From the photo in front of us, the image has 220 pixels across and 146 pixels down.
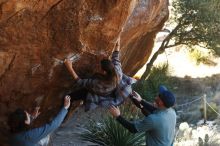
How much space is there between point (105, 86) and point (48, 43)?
4.16 feet

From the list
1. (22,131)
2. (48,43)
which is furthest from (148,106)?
(22,131)

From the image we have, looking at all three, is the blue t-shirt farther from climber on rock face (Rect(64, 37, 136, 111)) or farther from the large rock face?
the large rock face

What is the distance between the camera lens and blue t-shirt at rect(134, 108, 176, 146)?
6570 millimetres

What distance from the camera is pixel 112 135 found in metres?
9.62

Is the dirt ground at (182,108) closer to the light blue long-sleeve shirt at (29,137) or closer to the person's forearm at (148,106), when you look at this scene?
the person's forearm at (148,106)

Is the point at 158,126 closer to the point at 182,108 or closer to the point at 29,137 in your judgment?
the point at 29,137

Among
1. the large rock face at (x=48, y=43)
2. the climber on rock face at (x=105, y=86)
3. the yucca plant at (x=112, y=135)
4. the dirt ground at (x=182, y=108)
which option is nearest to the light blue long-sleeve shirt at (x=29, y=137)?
the large rock face at (x=48, y=43)

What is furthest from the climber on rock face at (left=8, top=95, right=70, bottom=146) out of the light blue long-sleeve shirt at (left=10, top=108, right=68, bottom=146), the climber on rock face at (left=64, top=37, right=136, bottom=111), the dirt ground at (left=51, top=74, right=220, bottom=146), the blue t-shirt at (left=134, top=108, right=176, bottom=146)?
the dirt ground at (left=51, top=74, right=220, bottom=146)

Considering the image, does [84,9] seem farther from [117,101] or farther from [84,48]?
[117,101]

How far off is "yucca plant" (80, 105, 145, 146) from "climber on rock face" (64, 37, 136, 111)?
797mm

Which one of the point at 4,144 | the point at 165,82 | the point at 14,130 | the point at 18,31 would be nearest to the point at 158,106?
the point at 14,130

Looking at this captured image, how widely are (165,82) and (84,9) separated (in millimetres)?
9169

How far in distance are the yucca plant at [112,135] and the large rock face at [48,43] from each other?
38.8 inches

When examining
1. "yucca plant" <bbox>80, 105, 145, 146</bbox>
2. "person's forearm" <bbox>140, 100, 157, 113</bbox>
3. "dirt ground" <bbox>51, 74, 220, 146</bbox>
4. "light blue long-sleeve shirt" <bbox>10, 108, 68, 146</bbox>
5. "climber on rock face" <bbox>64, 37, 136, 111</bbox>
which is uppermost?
"light blue long-sleeve shirt" <bbox>10, 108, 68, 146</bbox>
